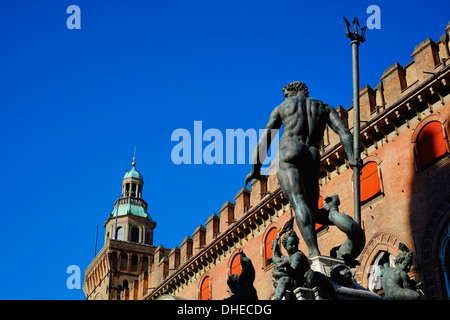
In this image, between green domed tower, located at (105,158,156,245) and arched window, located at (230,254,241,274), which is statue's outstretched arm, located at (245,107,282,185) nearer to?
arched window, located at (230,254,241,274)

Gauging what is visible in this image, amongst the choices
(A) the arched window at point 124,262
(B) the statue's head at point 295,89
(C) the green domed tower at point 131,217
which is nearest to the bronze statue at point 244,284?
(B) the statue's head at point 295,89

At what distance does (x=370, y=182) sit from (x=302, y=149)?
1771 cm

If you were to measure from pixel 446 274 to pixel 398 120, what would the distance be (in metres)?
6.74

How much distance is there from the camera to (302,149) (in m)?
8.66

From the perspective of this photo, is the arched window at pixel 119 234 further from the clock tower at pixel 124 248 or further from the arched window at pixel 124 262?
the arched window at pixel 124 262

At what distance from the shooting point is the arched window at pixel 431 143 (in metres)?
23.0

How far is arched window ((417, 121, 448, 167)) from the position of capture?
75.6 feet

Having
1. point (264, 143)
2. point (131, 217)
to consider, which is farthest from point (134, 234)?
point (264, 143)

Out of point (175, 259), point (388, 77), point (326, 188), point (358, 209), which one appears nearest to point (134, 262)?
point (175, 259)

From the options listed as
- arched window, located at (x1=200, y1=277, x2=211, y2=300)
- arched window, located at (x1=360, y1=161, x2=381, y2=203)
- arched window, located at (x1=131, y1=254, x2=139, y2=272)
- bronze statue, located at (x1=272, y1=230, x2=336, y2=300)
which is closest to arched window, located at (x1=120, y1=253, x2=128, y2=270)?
arched window, located at (x1=131, y1=254, x2=139, y2=272)

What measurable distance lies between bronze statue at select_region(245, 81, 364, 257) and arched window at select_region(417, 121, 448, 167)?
48.7ft

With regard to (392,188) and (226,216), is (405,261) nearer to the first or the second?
(392,188)
